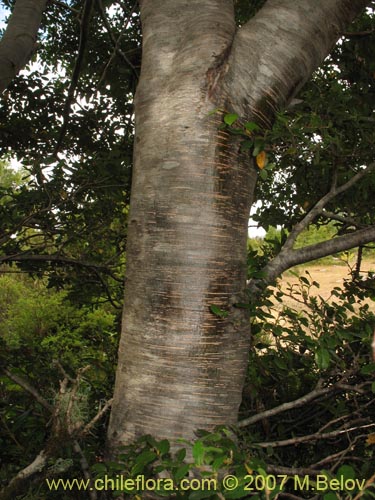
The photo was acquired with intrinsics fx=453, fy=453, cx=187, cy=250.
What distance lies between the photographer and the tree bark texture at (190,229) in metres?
1.62

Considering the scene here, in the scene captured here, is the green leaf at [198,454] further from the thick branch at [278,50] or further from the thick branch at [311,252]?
the thick branch at [278,50]

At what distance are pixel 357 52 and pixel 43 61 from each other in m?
3.55

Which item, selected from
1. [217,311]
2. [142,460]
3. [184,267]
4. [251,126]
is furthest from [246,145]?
[142,460]

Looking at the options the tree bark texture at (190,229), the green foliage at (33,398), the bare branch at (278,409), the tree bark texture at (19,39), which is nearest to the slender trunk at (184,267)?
the tree bark texture at (190,229)

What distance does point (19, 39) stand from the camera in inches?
121

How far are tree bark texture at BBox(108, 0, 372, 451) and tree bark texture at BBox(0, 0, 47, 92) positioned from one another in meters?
1.32

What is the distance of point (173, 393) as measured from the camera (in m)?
1.59

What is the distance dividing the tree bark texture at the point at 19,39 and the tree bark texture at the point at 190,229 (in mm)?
1320

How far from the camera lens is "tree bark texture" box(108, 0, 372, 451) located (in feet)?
5.32

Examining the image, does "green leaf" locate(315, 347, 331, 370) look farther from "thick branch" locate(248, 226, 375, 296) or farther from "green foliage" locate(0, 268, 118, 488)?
"green foliage" locate(0, 268, 118, 488)

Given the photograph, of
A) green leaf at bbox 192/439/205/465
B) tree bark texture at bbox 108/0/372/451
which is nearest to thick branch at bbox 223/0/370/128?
tree bark texture at bbox 108/0/372/451

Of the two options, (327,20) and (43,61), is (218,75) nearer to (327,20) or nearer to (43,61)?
(327,20)

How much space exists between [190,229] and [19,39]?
2256 mm

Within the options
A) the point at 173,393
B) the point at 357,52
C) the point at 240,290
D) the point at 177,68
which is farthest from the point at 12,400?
the point at 357,52
